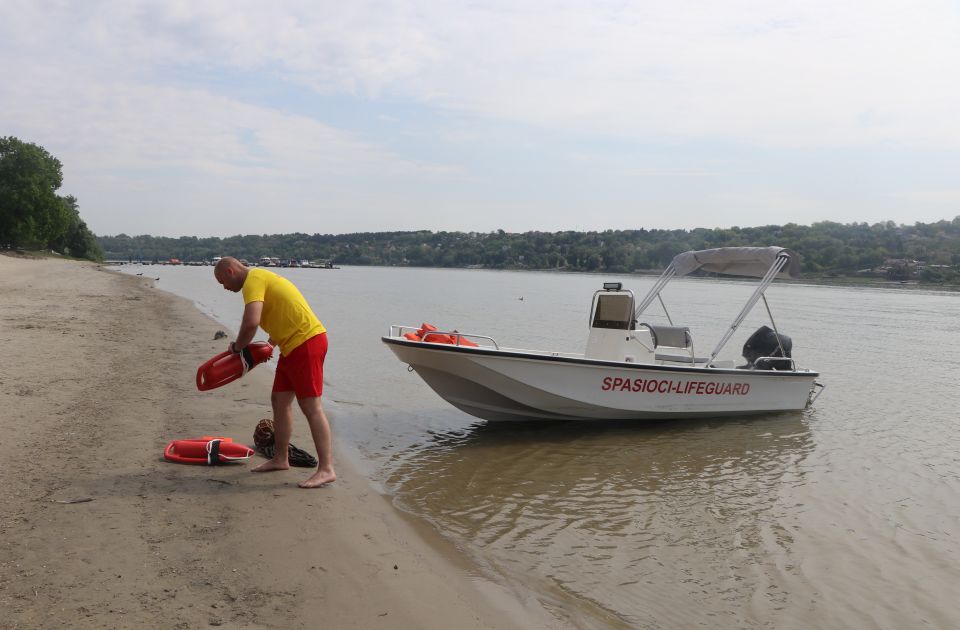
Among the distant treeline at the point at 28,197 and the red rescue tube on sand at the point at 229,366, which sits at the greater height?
the distant treeline at the point at 28,197

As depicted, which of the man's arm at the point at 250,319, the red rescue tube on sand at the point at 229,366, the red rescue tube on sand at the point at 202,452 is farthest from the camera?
the red rescue tube on sand at the point at 202,452

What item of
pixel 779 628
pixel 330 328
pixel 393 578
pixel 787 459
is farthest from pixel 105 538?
pixel 330 328

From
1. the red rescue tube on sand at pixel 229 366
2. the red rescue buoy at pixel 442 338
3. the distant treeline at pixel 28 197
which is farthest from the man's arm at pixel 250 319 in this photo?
the distant treeline at pixel 28 197

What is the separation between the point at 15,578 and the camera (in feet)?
12.0

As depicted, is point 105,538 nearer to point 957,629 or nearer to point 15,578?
point 15,578

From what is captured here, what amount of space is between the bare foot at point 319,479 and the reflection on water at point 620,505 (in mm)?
732

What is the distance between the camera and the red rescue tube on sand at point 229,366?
5.93 metres

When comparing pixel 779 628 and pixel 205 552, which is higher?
pixel 205 552

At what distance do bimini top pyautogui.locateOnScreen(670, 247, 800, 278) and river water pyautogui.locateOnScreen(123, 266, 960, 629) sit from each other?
103 inches

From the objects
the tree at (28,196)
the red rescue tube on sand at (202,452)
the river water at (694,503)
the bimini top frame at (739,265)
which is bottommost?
the river water at (694,503)

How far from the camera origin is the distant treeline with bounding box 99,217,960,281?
59225mm

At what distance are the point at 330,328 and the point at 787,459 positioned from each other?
1791cm

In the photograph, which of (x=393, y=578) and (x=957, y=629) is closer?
(x=393, y=578)

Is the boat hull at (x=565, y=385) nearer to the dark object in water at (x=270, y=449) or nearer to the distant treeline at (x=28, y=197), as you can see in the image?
the dark object in water at (x=270, y=449)
